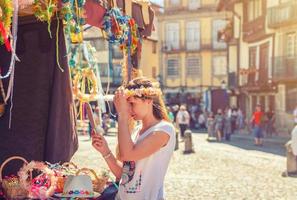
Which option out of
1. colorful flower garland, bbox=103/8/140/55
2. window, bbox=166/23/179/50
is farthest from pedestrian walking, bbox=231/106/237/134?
colorful flower garland, bbox=103/8/140/55

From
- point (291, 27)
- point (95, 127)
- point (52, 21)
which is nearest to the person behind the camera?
A: point (95, 127)

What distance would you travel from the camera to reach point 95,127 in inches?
155

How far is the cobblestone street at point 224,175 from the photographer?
917 centimetres

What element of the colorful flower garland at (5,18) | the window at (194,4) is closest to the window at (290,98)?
the window at (194,4)

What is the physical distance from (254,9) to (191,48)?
15.1 m

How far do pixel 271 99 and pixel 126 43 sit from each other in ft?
85.8

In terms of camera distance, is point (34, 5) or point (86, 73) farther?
point (86, 73)

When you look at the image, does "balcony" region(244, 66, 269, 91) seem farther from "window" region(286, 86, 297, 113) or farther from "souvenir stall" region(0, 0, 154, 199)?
"souvenir stall" region(0, 0, 154, 199)

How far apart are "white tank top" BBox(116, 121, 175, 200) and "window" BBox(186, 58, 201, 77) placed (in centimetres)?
4391

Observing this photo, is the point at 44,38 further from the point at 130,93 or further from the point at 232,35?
the point at 232,35

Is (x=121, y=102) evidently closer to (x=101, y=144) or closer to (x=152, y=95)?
(x=152, y=95)

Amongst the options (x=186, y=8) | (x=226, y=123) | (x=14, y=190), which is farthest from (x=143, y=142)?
(x=186, y=8)

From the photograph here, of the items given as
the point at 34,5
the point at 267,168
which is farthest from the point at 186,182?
the point at 34,5

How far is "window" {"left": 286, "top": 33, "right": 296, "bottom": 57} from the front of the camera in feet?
92.8
